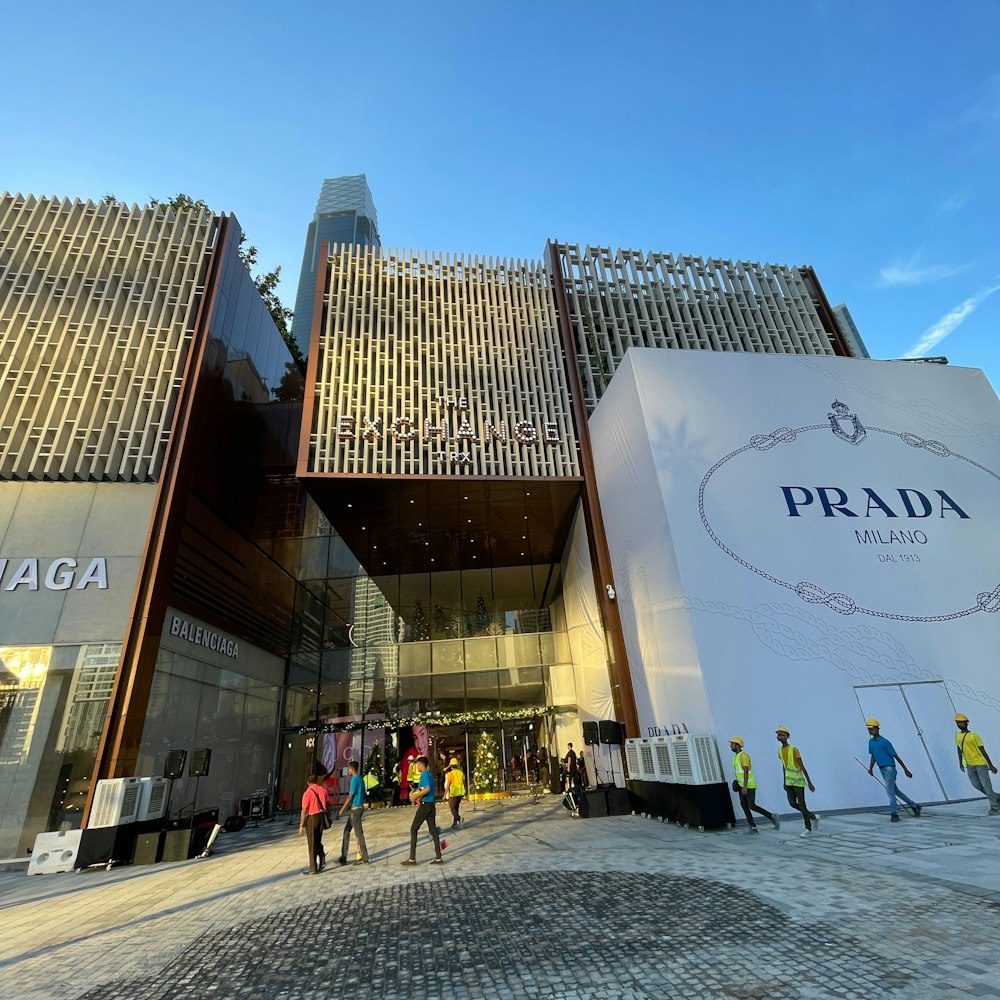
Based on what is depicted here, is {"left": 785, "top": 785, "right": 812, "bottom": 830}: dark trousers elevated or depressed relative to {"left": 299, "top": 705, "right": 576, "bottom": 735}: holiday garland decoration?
depressed

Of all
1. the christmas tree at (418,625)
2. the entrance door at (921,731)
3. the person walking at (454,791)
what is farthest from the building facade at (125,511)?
the entrance door at (921,731)

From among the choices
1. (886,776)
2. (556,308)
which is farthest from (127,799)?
(556,308)

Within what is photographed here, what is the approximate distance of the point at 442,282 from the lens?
19.0 m

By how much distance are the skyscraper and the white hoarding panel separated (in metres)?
123

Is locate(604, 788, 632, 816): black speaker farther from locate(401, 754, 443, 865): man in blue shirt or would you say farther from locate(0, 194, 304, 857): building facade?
locate(0, 194, 304, 857): building facade

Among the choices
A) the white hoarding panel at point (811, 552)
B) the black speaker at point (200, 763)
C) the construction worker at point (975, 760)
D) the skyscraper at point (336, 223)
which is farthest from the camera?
the skyscraper at point (336, 223)

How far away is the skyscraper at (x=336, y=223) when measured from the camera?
145m

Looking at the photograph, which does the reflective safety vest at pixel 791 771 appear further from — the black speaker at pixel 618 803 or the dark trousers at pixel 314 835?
the dark trousers at pixel 314 835

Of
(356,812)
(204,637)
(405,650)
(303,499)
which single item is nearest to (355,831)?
(356,812)

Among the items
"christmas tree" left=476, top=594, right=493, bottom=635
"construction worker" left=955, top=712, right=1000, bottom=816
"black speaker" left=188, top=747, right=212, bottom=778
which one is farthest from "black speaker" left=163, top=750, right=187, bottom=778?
"construction worker" left=955, top=712, right=1000, bottom=816

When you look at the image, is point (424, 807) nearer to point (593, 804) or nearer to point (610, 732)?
point (593, 804)

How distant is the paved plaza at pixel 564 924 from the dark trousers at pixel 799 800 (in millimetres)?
377

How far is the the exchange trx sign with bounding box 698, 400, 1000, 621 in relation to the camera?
39.6 feet

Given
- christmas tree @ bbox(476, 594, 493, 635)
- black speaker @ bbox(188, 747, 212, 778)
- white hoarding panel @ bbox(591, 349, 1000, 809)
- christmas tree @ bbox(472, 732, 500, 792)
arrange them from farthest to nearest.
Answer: christmas tree @ bbox(476, 594, 493, 635), christmas tree @ bbox(472, 732, 500, 792), black speaker @ bbox(188, 747, 212, 778), white hoarding panel @ bbox(591, 349, 1000, 809)
